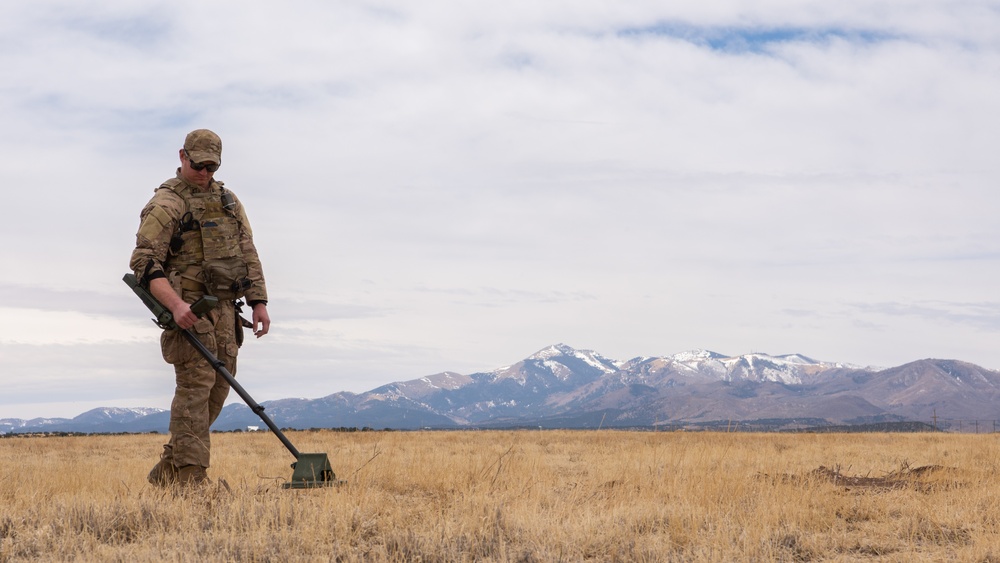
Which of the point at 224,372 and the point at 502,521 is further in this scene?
the point at 224,372

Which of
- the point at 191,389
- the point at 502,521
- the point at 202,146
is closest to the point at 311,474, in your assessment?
the point at 191,389

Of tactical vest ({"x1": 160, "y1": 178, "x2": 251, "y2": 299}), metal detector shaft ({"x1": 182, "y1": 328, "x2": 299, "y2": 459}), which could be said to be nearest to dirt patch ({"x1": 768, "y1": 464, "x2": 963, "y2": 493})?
metal detector shaft ({"x1": 182, "y1": 328, "x2": 299, "y2": 459})

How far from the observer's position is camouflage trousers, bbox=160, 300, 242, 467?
273 inches

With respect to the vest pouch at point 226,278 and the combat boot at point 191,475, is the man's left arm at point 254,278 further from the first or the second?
the combat boot at point 191,475

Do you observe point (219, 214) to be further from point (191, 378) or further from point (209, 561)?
point (209, 561)

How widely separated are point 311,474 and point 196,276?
1.83 metres

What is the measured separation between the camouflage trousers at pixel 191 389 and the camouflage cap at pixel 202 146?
1.21 metres

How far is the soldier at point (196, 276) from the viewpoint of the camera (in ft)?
22.7

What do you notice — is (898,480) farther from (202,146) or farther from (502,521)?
(202,146)

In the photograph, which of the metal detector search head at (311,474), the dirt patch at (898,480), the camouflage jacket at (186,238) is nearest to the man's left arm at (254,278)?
the camouflage jacket at (186,238)

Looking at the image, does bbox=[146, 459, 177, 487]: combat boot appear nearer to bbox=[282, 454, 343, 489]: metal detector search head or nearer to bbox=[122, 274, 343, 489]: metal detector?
bbox=[122, 274, 343, 489]: metal detector

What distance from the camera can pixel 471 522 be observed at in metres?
5.60

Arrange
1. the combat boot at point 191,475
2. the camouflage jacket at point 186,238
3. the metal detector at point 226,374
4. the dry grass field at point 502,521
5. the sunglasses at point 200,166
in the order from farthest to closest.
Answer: the sunglasses at point 200,166 → the combat boot at point 191,475 → the camouflage jacket at point 186,238 → the metal detector at point 226,374 → the dry grass field at point 502,521

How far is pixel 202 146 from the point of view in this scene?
7.12 m
